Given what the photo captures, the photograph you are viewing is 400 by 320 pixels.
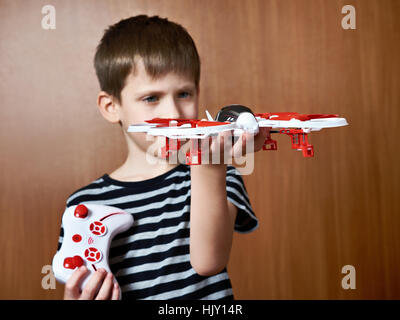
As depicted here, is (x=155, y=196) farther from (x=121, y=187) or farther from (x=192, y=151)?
(x=192, y=151)

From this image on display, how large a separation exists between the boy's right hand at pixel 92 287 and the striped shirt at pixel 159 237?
5 centimetres

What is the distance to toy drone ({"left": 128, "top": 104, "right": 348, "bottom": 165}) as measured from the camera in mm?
325

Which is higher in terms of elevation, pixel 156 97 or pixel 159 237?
pixel 156 97

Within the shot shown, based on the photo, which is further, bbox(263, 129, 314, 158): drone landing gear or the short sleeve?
the short sleeve

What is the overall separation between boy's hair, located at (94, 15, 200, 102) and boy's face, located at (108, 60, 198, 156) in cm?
1

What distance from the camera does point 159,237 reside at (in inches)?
19.2

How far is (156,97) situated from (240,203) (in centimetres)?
17

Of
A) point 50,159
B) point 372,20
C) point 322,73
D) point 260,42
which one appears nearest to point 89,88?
point 50,159

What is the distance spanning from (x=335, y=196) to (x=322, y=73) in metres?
0.27

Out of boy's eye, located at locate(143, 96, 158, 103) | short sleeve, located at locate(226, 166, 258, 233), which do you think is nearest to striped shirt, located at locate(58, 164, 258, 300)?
short sleeve, located at locate(226, 166, 258, 233)

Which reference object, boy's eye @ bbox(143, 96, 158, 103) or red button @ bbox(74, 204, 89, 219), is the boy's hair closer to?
boy's eye @ bbox(143, 96, 158, 103)

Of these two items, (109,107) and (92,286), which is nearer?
(92,286)
